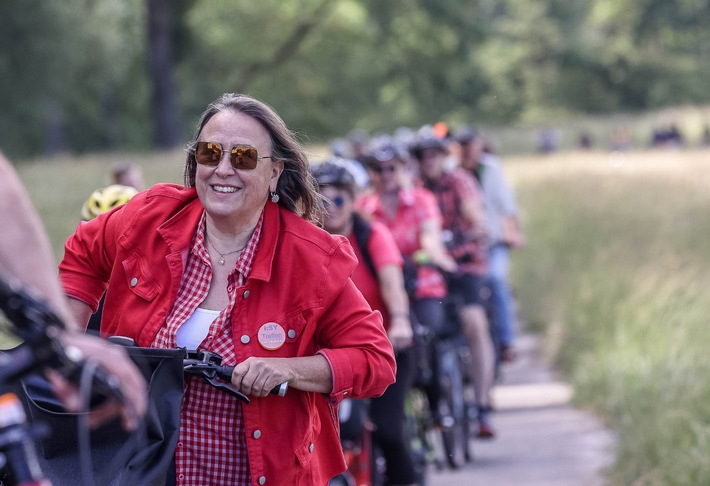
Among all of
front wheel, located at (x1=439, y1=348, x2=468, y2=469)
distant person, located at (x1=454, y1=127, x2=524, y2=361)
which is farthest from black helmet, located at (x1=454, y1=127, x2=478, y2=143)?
front wheel, located at (x1=439, y1=348, x2=468, y2=469)

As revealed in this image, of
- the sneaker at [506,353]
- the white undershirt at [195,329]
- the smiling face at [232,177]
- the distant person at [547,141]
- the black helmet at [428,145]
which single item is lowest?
the white undershirt at [195,329]

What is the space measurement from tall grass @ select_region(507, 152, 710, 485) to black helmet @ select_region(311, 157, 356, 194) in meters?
2.00

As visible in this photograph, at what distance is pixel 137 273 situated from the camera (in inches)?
148

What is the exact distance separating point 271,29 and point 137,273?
136ft

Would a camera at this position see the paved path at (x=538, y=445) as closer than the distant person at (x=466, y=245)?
Yes

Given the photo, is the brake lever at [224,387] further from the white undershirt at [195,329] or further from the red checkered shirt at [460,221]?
the red checkered shirt at [460,221]

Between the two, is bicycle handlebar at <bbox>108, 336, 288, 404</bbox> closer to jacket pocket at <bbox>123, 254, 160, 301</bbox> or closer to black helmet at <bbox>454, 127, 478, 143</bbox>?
jacket pocket at <bbox>123, 254, 160, 301</bbox>

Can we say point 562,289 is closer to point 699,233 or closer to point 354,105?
point 699,233

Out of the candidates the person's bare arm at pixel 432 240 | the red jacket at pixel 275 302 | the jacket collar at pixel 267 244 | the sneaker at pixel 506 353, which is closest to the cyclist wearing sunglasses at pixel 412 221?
the person's bare arm at pixel 432 240

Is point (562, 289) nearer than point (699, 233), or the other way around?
point (562, 289)

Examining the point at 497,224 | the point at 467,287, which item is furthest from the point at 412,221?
the point at 497,224

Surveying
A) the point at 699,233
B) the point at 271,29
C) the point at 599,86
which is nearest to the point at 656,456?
the point at 699,233

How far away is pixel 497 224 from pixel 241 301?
27.0ft

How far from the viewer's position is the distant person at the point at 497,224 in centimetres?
1151
